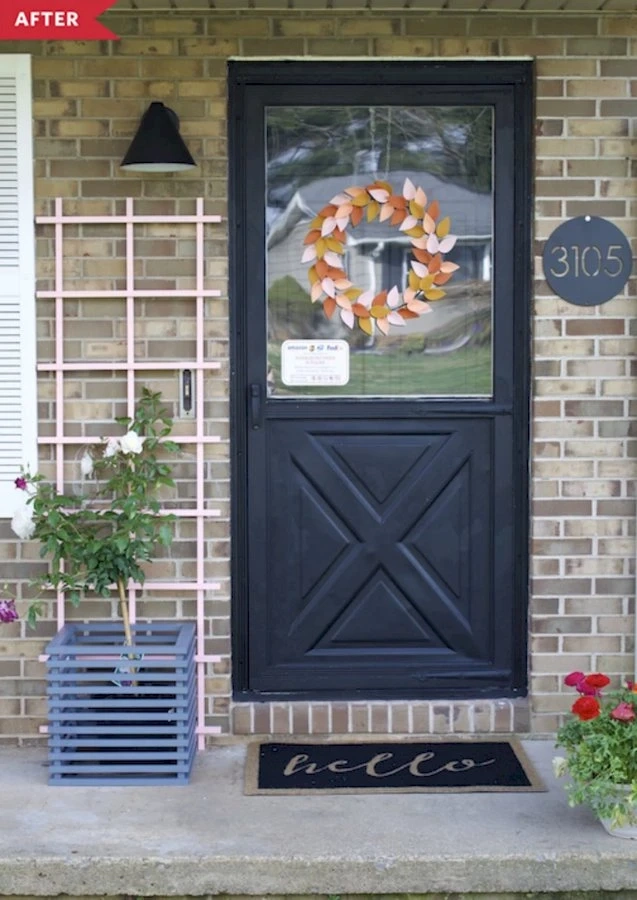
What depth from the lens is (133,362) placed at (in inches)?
181

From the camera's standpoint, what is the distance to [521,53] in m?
4.61

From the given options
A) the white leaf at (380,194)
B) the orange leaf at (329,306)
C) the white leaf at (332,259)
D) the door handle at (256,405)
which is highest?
the white leaf at (380,194)

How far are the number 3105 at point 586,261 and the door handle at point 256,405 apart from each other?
115cm

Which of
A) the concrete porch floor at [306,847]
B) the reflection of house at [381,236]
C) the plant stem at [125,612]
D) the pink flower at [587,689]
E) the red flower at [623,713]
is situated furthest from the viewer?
the reflection of house at [381,236]

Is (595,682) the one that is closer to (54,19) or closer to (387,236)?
(387,236)

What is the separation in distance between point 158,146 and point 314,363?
0.96 m

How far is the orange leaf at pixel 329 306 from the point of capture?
15.4 feet

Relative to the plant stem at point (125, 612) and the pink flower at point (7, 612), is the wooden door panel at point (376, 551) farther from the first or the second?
the pink flower at point (7, 612)

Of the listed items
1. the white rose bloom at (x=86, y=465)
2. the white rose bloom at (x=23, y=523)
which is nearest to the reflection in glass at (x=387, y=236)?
the white rose bloom at (x=86, y=465)

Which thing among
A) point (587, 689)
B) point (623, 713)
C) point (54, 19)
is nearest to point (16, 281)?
point (54, 19)

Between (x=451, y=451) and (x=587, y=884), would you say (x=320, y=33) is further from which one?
(x=587, y=884)

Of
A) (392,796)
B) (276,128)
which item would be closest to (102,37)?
(276,128)

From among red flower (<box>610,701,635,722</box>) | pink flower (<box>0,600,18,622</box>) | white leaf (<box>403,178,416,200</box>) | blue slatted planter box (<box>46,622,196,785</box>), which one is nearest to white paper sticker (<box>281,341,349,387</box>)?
white leaf (<box>403,178,416,200</box>)

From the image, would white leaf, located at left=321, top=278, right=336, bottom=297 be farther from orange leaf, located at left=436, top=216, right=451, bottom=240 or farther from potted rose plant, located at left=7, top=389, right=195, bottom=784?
potted rose plant, located at left=7, top=389, right=195, bottom=784
